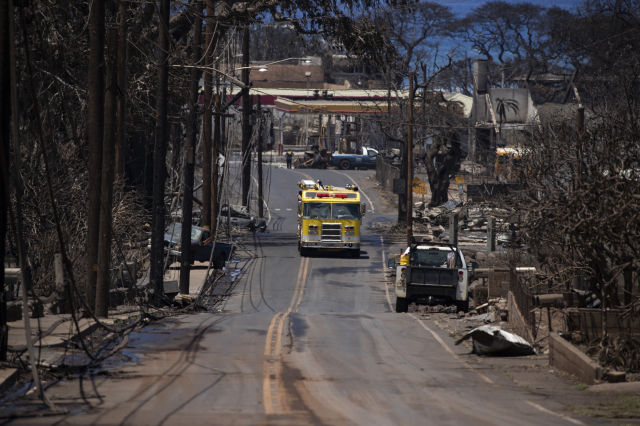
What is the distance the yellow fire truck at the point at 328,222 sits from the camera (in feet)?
110

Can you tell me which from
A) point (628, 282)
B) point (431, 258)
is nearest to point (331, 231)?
point (431, 258)

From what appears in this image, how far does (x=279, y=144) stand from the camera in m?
81.9

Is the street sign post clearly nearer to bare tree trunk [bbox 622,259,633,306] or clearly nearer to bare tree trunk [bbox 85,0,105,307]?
bare tree trunk [bbox 85,0,105,307]

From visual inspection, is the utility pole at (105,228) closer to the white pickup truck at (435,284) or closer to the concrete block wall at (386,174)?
the white pickup truck at (435,284)

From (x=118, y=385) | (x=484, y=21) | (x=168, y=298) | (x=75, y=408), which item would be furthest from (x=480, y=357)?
(x=484, y=21)

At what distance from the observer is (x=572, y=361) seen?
12.7 meters

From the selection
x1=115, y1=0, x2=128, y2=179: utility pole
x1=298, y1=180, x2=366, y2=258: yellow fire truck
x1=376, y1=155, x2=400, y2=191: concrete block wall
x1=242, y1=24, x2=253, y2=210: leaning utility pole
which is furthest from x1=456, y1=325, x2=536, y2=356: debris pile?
x1=376, y1=155, x2=400, y2=191: concrete block wall

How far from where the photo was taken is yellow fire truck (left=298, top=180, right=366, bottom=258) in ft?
110

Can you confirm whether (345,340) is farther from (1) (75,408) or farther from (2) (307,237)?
(2) (307,237)

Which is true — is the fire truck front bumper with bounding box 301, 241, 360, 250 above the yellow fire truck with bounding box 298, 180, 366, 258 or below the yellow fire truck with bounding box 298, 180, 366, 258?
below

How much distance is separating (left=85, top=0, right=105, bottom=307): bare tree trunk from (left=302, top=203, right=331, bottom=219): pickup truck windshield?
17.4 metres

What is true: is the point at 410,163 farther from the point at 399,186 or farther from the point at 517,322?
the point at 517,322

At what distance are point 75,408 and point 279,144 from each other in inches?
2880

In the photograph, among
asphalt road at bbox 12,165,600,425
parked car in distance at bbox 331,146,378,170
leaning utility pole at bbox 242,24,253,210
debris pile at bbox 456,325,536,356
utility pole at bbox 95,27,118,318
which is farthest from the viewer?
parked car in distance at bbox 331,146,378,170
